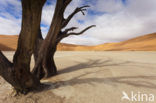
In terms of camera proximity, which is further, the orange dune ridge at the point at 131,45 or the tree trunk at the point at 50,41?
the orange dune ridge at the point at 131,45

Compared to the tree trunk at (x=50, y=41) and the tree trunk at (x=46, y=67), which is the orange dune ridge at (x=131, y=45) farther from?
the tree trunk at (x=50, y=41)

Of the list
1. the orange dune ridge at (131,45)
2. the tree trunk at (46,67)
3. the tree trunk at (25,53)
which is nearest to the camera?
the tree trunk at (25,53)

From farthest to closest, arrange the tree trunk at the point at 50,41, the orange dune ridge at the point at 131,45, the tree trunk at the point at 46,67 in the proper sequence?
the orange dune ridge at the point at 131,45 < the tree trunk at the point at 46,67 < the tree trunk at the point at 50,41

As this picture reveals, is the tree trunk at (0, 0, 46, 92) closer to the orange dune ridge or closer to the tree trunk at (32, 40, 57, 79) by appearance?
the tree trunk at (32, 40, 57, 79)

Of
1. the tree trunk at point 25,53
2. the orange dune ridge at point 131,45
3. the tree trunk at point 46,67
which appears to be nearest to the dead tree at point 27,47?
the tree trunk at point 25,53

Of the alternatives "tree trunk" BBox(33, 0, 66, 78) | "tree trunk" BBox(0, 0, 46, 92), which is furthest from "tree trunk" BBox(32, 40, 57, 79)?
"tree trunk" BBox(0, 0, 46, 92)

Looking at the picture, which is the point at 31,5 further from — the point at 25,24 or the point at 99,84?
the point at 99,84

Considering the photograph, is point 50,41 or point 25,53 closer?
point 25,53

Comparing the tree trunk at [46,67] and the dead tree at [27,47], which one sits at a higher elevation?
the dead tree at [27,47]

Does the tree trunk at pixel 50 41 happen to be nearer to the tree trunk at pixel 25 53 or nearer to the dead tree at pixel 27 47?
the dead tree at pixel 27 47

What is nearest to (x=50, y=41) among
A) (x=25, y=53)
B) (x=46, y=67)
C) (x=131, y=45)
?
(x=46, y=67)

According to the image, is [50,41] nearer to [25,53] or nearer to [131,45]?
[25,53]

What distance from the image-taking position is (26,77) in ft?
6.48

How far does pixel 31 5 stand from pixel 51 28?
201 centimetres
